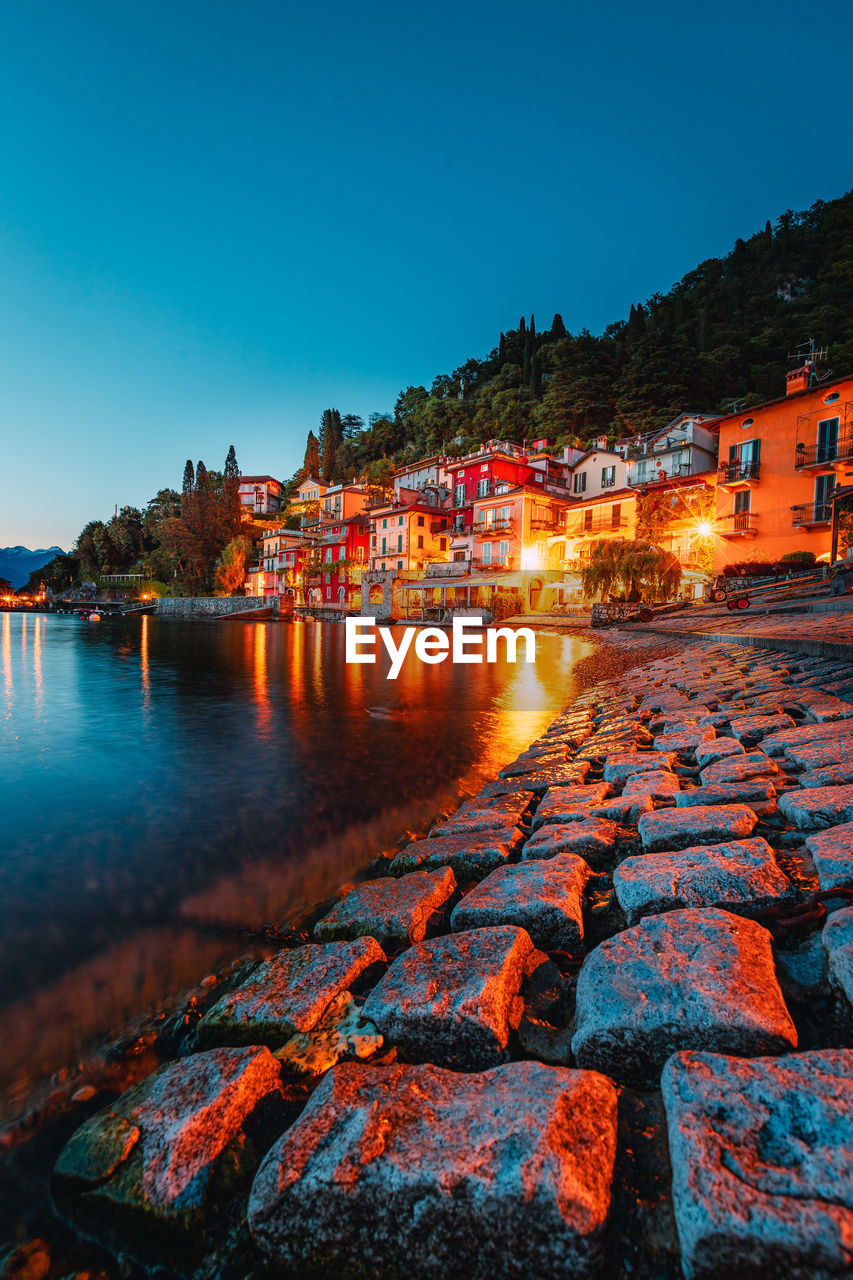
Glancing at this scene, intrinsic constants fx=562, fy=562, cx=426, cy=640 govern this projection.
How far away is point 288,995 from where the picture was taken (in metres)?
2.18

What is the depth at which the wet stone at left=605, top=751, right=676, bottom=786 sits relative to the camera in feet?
14.0

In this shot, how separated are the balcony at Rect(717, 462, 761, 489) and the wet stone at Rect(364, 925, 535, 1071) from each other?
33748 millimetres

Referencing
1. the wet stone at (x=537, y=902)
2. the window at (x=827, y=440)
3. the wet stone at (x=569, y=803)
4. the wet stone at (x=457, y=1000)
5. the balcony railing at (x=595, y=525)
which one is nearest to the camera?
the wet stone at (x=457, y=1000)

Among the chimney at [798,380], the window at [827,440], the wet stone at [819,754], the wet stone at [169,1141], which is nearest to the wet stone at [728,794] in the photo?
the wet stone at [819,754]

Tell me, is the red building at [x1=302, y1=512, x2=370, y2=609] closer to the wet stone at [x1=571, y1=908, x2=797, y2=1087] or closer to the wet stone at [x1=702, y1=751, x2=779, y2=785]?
the wet stone at [x1=702, y1=751, x2=779, y2=785]

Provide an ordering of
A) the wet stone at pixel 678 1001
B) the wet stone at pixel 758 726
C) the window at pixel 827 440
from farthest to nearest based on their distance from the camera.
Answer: the window at pixel 827 440 → the wet stone at pixel 758 726 → the wet stone at pixel 678 1001

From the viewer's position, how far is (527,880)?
260cm

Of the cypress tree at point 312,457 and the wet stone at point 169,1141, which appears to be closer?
the wet stone at point 169,1141

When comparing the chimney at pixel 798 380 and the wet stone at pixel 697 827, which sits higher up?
the chimney at pixel 798 380

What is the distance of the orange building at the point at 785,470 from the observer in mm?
26812

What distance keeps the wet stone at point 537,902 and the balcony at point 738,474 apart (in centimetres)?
3305

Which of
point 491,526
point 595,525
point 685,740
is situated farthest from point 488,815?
point 491,526

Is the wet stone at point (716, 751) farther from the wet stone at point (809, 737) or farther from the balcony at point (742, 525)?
the balcony at point (742, 525)

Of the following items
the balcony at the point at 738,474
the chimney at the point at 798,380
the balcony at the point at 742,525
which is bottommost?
the balcony at the point at 742,525
